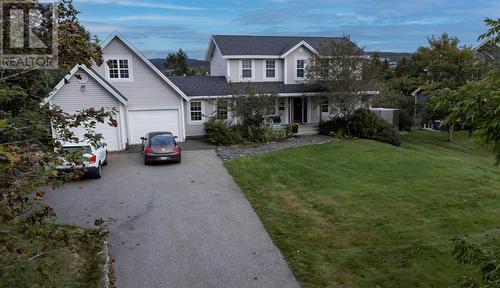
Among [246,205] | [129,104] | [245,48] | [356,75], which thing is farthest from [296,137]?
[246,205]

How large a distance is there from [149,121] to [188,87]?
4.59 m

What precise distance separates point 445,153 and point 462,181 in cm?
877

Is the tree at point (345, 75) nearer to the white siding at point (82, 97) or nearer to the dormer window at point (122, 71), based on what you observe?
the dormer window at point (122, 71)

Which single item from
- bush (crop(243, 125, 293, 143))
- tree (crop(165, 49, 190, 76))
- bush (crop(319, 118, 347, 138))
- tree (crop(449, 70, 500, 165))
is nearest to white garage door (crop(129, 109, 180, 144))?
bush (crop(243, 125, 293, 143))

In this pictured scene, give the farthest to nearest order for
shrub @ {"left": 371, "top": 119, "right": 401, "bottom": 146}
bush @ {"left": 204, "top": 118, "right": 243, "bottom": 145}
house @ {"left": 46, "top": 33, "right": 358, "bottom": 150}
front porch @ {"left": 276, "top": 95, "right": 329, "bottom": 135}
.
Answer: front porch @ {"left": 276, "top": 95, "right": 329, "bottom": 135}
shrub @ {"left": 371, "top": 119, "right": 401, "bottom": 146}
bush @ {"left": 204, "top": 118, "right": 243, "bottom": 145}
house @ {"left": 46, "top": 33, "right": 358, "bottom": 150}

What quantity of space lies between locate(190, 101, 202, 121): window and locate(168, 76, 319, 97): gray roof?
77 cm

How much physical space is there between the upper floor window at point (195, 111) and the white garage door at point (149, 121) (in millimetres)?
2162

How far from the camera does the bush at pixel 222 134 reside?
84.5 feet

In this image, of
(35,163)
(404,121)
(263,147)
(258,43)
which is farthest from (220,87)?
(35,163)

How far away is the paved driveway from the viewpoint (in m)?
8.80

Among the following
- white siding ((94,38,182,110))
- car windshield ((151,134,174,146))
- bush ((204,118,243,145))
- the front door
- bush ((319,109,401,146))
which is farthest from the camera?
the front door

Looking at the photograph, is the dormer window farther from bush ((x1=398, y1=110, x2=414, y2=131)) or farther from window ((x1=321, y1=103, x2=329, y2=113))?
bush ((x1=398, y1=110, x2=414, y2=131))

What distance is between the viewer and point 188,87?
2953cm

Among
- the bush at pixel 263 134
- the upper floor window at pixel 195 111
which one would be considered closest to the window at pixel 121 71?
the upper floor window at pixel 195 111
